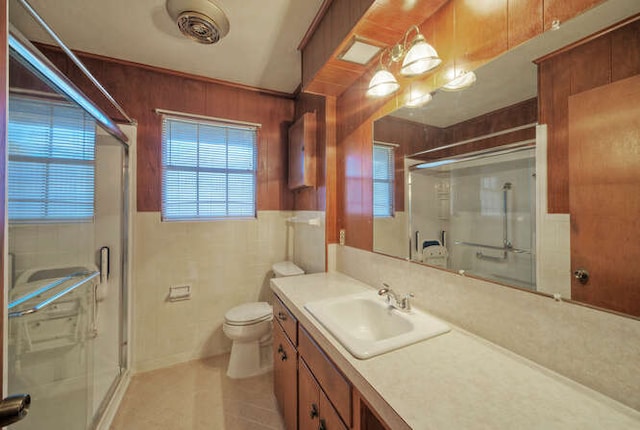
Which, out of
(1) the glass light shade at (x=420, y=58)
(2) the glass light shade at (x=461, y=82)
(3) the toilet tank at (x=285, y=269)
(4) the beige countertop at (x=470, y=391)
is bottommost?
(3) the toilet tank at (x=285, y=269)

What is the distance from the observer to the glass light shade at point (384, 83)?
4.34 feet

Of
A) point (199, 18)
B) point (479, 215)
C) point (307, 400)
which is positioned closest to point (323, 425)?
point (307, 400)

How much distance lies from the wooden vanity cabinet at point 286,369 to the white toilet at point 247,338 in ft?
1.46

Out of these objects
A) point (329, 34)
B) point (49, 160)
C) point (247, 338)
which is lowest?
point (247, 338)

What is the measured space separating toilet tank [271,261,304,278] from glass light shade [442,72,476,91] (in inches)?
69.2

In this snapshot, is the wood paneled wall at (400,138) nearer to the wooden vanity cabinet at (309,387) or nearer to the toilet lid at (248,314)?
the wooden vanity cabinet at (309,387)

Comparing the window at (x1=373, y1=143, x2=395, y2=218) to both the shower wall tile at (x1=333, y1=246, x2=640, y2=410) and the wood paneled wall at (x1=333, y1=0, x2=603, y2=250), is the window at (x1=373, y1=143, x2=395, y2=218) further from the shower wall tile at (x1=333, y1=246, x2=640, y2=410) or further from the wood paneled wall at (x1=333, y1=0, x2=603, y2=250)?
the shower wall tile at (x1=333, y1=246, x2=640, y2=410)

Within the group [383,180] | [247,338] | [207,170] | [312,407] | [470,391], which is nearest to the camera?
[470,391]

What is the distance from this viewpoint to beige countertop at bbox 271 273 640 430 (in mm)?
582

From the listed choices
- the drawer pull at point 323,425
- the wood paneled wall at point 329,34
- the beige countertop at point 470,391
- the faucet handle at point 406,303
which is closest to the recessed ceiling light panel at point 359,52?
the wood paneled wall at point 329,34

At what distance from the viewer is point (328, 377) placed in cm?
96

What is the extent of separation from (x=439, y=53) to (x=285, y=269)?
1.95m

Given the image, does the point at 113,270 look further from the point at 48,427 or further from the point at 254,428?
the point at 254,428

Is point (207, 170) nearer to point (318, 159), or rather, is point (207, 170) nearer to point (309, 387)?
point (318, 159)
